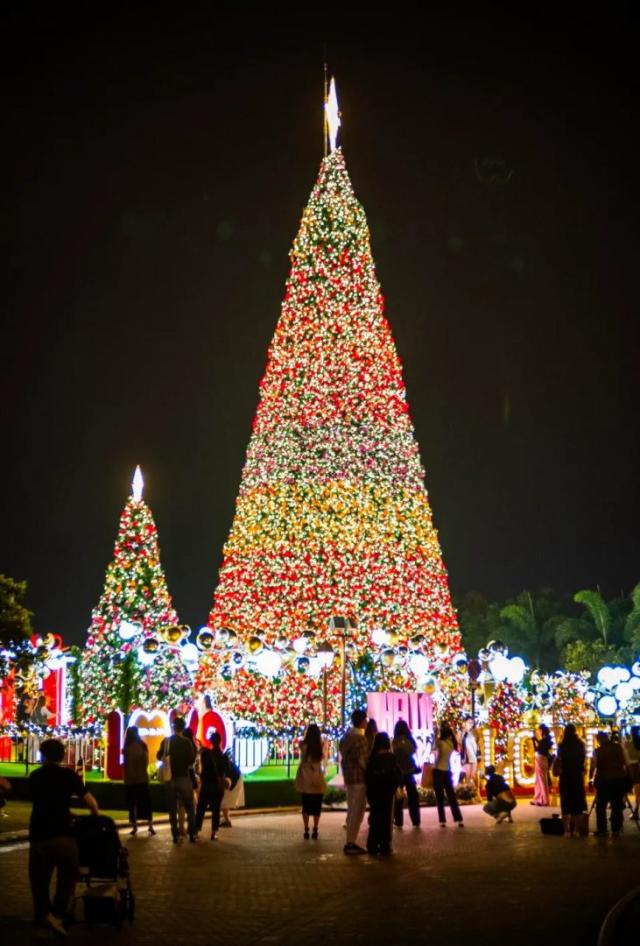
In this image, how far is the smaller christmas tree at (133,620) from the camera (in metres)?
38.5

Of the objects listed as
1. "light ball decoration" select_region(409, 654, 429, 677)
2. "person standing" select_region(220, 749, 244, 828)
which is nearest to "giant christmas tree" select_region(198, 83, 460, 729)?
"light ball decoration" select_region(409, 654, 429, 677)

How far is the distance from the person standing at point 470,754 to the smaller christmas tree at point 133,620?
1487cm

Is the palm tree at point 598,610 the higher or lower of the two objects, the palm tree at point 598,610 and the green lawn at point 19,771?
the higher

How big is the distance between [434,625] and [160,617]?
966 centimetres

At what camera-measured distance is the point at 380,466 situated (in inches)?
1321

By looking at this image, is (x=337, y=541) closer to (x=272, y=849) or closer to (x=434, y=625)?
(x=434, y=625)

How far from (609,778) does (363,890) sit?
6648 mm

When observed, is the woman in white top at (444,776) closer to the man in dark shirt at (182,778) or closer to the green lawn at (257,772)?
the man in dark shirt at (182,778)

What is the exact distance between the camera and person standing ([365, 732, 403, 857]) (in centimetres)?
1459

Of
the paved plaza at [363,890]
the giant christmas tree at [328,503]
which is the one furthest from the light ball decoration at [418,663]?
the paved plaza at [363,890]

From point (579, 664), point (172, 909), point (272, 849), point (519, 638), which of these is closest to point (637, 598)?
point (579, 664)

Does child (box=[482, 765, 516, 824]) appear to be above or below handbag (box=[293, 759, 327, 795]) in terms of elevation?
below

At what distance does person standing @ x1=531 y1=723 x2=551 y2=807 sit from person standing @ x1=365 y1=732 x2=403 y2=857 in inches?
314

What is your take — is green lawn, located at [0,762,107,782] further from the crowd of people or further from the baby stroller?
the baby stroller
